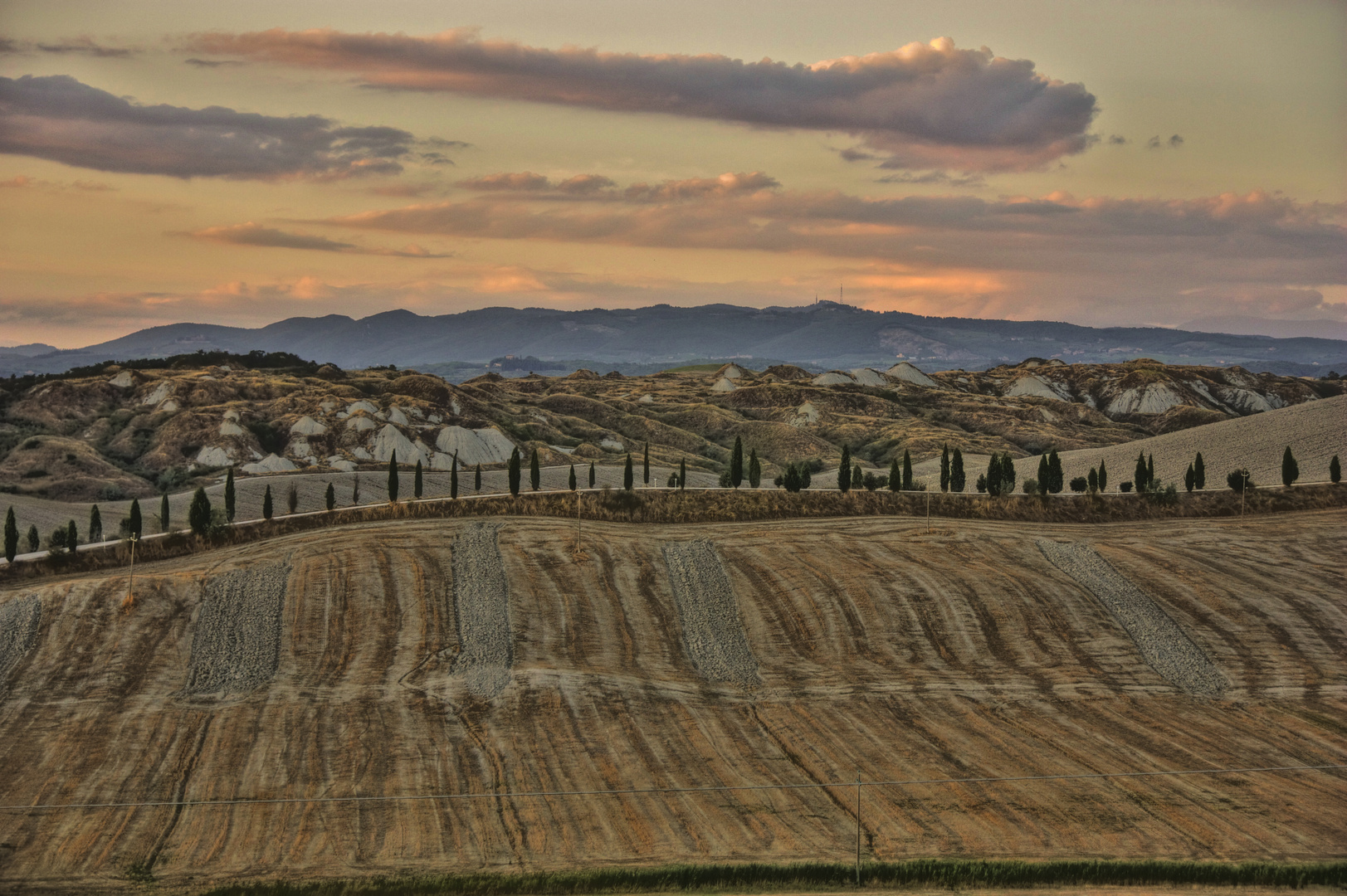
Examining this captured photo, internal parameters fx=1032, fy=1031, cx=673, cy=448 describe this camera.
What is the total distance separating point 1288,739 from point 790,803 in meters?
23.5

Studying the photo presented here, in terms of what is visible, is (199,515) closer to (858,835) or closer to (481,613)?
(481,613)

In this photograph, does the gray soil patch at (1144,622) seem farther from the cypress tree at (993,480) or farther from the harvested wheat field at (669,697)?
the cypress tree at (993,480)

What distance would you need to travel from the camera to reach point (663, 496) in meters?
72.6

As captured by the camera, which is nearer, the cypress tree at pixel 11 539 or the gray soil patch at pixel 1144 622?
the gray soil patch at pixel 1144 622

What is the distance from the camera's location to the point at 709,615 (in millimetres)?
57000

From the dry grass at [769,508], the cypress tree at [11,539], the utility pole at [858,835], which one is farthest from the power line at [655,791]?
the dry grass at [769,508]

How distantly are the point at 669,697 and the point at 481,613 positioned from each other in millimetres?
12317

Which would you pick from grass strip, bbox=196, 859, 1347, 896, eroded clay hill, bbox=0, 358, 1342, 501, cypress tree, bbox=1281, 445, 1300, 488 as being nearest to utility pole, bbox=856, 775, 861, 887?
grass strip, bbox=196, 859, 1347, 896

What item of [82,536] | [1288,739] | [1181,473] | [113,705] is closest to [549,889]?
[113,705]

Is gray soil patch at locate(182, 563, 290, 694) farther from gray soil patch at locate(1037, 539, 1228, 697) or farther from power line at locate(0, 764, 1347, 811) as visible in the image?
gray soil patch at locate(1037, 539, 1228, 697)

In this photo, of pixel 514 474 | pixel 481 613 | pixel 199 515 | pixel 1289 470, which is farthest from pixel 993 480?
pixel 199 515

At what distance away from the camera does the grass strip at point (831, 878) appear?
106ft

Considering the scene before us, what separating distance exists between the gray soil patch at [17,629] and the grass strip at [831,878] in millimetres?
22766

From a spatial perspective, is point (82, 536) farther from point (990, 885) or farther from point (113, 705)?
point (990, 885)
